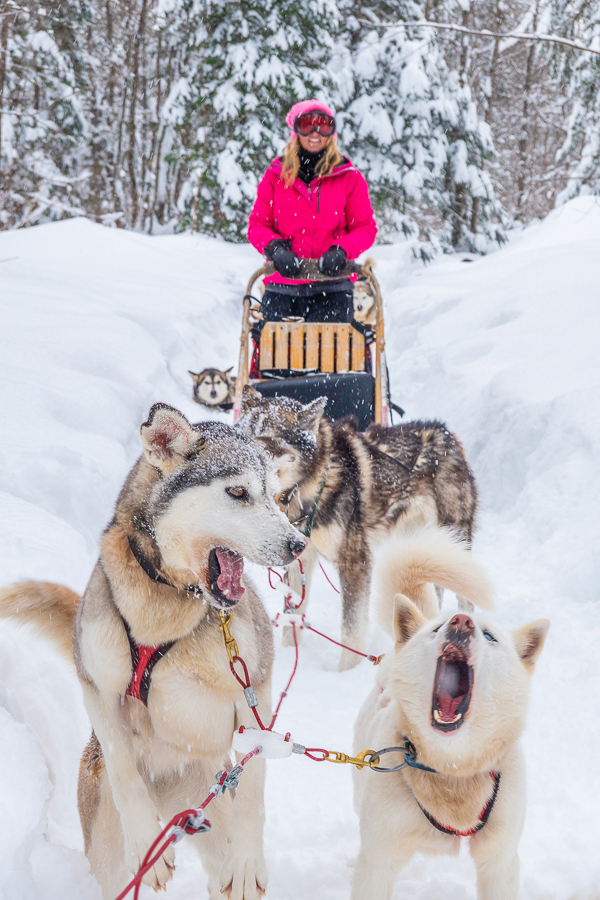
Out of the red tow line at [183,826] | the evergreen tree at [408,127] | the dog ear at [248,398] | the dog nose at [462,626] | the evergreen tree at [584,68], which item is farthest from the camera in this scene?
the evergreen tree at [408,127]

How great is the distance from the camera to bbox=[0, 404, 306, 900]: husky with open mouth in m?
1.75

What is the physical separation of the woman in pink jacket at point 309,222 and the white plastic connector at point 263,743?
150 inches

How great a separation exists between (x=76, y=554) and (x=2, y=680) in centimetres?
109

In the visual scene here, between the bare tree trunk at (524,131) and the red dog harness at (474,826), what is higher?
the bare tree trunk at (524,131)

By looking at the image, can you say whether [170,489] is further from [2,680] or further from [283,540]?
[2,680]

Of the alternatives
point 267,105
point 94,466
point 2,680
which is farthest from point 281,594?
point 267,105

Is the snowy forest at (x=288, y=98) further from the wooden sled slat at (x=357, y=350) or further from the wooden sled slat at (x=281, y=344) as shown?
the wooden sled slat at (x=357, y=350)

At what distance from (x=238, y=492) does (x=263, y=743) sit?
2.14 feet

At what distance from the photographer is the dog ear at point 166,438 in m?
1.76

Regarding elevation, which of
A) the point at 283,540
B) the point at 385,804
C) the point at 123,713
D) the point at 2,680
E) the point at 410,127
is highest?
the point at 410,127

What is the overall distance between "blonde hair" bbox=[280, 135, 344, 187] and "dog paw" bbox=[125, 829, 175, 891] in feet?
15.0

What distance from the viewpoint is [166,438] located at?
183 centimetres

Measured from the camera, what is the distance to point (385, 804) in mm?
1809

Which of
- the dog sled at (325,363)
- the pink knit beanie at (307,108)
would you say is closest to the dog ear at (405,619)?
the dog sled at (325,363)
